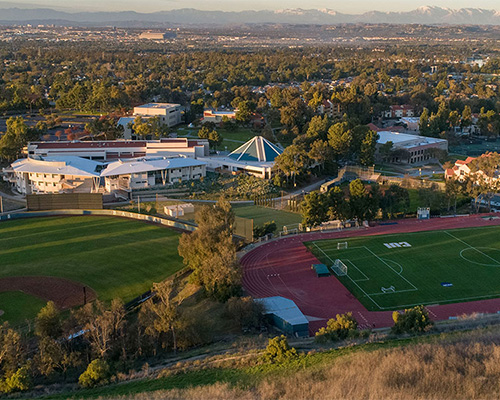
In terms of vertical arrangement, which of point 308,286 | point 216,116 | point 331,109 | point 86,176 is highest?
point 331,109

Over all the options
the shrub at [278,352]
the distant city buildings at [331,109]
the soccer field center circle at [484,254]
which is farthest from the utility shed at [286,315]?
the distant city buildings at [331,109]

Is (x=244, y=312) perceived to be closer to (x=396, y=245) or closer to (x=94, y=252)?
(x=94, y=252)

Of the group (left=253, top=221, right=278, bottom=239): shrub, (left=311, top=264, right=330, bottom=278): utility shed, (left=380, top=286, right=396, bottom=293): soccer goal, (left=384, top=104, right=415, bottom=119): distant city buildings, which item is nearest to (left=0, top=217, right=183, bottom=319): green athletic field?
(left=253, top=221, right=278, bottom=239): shrub

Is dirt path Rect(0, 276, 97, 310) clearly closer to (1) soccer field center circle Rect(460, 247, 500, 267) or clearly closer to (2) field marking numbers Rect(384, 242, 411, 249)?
(2) field marking numbers Rect(384, 242, 411, 249)

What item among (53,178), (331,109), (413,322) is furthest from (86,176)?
(331,109)

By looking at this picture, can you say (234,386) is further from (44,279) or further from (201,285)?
(44,279)

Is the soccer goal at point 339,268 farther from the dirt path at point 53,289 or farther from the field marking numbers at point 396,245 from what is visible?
the dirt path at point 53,289
